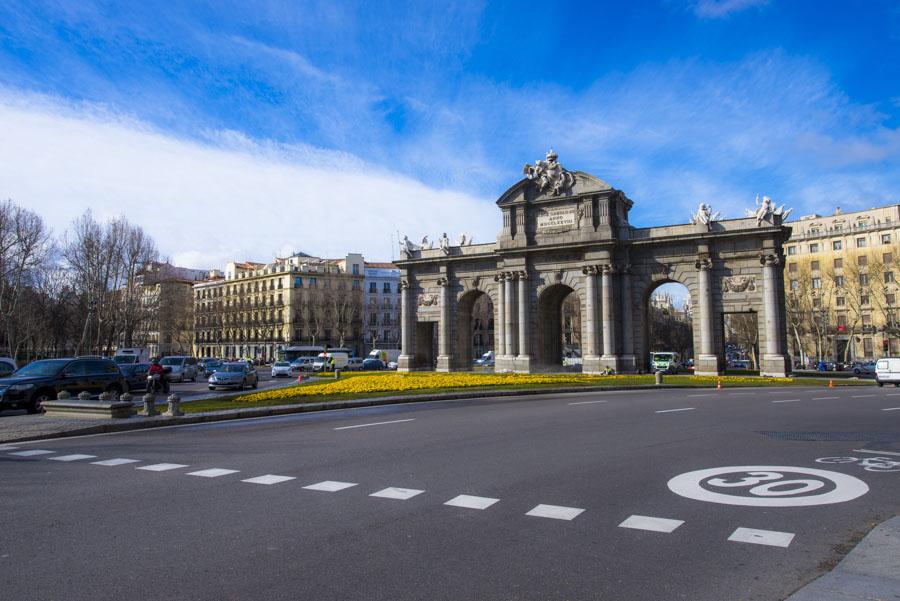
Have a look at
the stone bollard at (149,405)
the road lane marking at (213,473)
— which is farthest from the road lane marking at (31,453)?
the stone bollard at (149,405)

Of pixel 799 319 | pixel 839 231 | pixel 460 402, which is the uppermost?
pixel 839 231

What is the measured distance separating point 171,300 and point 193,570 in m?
67.7

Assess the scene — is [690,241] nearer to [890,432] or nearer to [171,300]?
[890,432]

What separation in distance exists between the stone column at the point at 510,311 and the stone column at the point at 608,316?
640 centimetres

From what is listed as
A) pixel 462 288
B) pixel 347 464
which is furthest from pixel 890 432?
pixel 462 288

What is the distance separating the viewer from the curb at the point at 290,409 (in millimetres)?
14047

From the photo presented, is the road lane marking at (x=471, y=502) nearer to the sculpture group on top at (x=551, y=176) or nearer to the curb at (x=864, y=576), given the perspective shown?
the curb at (x=864, y=576)

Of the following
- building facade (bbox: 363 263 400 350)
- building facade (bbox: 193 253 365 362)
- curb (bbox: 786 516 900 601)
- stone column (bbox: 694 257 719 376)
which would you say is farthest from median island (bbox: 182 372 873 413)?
building facade (bbox: 363 263 400 350)

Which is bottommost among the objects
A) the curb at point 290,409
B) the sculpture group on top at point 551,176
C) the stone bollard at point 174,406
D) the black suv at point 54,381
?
the curb at point 290,409

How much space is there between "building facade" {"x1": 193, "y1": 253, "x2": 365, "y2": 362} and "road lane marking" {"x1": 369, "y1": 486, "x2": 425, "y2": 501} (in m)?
82.1

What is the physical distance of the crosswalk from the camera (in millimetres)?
5867

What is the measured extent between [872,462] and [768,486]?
8.93 feet

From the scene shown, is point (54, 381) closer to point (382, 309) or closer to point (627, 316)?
point (627, 316)

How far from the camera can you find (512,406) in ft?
66.0
